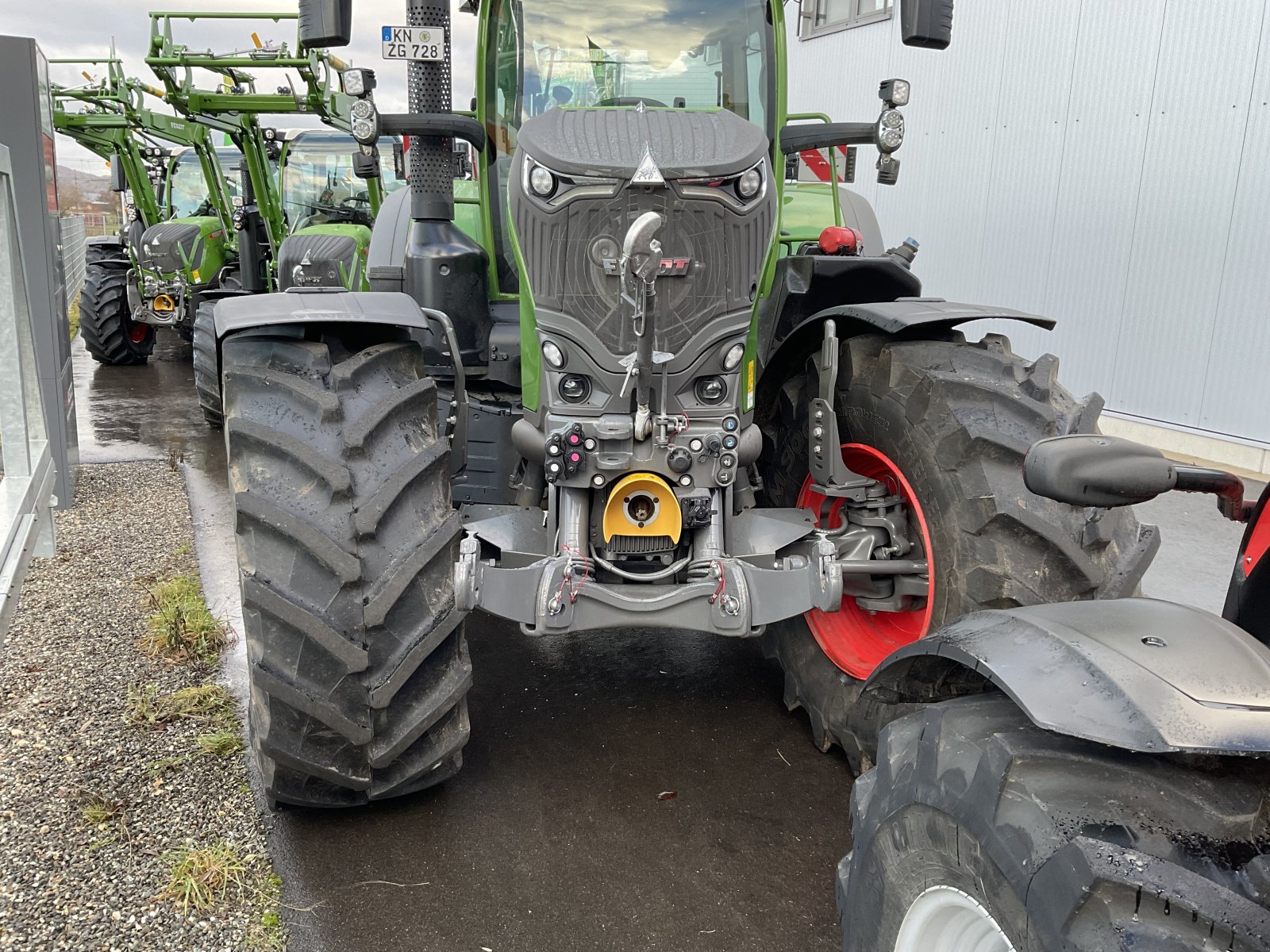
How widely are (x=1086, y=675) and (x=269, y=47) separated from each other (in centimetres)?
1077

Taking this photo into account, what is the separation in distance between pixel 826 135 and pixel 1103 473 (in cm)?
241

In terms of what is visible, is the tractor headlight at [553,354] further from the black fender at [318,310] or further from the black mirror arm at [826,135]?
the black mirror arm at [826,135]

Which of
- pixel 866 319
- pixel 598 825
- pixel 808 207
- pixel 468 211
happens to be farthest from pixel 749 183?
pixel 808 207

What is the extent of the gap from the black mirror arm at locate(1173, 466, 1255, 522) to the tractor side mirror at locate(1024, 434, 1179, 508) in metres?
0.06

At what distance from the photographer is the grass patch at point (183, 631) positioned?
4016mm

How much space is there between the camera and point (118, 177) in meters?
14.2

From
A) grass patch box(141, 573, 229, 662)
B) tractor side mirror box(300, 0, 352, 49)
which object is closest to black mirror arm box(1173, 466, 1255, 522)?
tractor side mirror box(300, 0, 352, 49)

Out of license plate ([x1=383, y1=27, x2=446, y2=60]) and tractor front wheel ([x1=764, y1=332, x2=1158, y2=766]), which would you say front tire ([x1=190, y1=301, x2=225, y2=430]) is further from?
tractor front wheel ([x1=764, y1=332, x2=1158, y2=766])

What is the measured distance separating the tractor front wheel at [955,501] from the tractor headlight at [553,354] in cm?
95

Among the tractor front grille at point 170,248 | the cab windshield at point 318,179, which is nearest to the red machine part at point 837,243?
the cab windshield at point 318,179

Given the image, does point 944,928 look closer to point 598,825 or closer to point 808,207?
point 598,825

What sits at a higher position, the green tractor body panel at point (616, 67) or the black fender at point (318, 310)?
the green tractor body panel at point (616, 67)

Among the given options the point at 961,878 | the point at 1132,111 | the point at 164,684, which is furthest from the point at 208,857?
the point at 1132,111

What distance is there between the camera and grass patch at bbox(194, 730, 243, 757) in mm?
3254
